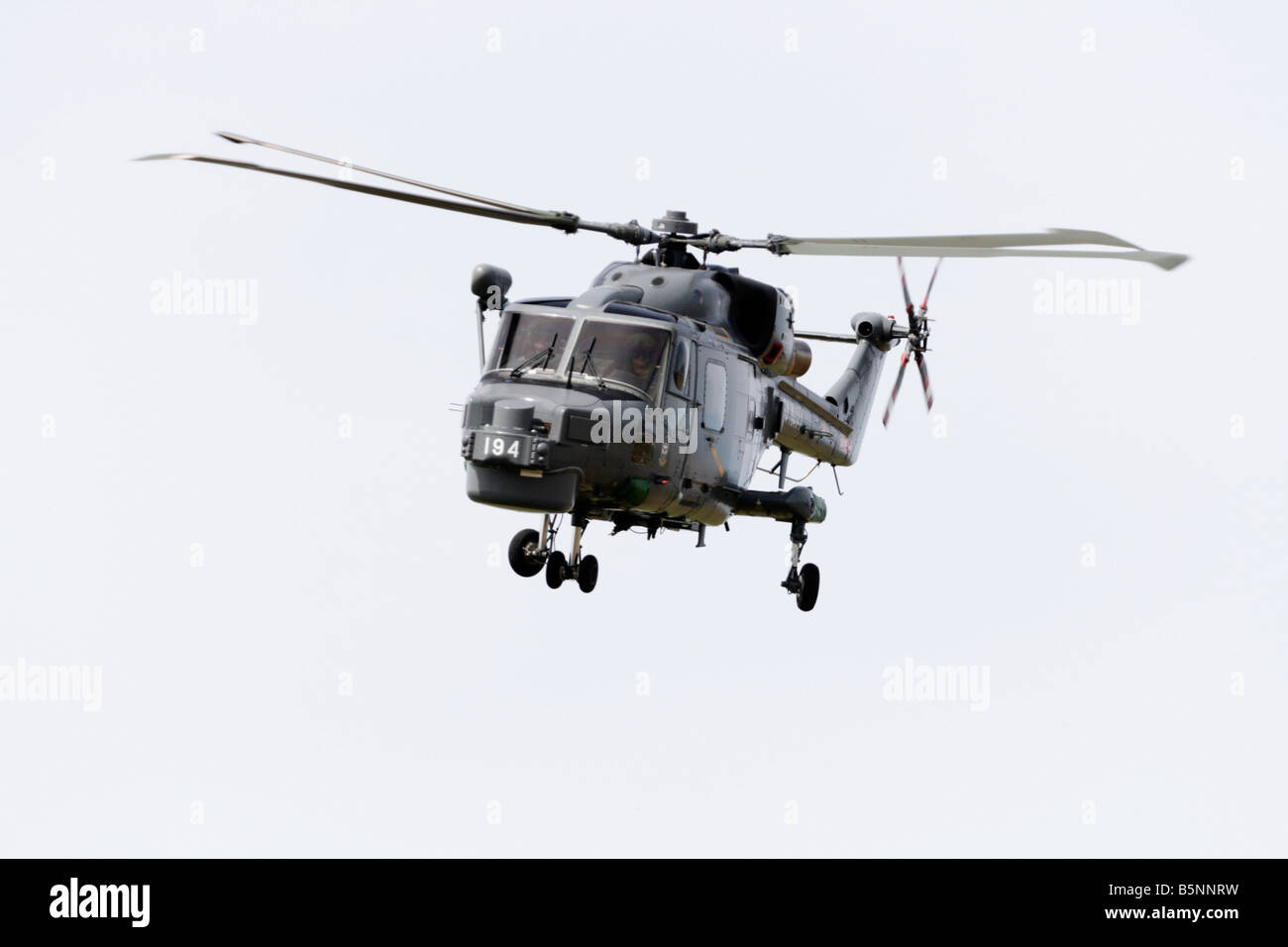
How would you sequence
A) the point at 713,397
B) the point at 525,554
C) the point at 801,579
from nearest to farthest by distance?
1. the point at 525,554
2. the point at 713,397
3. the point at 801,579

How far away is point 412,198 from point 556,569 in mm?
4119

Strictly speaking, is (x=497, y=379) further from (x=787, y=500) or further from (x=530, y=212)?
(x=787, y=500)

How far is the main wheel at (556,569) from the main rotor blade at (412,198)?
3.52m

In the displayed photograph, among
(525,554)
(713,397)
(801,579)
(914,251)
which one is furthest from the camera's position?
(801,579)

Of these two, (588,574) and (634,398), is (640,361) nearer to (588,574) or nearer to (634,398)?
(634,398)

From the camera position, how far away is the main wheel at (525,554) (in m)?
19.8

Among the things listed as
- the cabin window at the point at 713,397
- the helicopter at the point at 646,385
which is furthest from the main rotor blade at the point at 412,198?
the cabin window at the point at 713,397

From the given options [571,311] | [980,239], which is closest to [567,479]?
[571,311]

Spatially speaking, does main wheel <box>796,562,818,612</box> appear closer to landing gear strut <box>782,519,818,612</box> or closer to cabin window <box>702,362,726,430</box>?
landing gear strut <box>782,519,818,612</box>

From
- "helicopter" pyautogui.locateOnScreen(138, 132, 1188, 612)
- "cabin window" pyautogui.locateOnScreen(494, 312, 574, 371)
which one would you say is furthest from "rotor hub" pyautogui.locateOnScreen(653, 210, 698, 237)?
"cabin window" pyautogui.locateOnScreen(494, 312, 574, 371)

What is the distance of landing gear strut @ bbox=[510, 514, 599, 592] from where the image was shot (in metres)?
19.8

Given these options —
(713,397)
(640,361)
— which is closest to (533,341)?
(640,361)

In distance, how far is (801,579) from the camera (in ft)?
73.0

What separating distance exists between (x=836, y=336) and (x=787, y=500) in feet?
13.6
